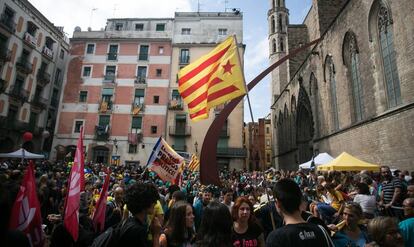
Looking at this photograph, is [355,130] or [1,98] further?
[1,98]

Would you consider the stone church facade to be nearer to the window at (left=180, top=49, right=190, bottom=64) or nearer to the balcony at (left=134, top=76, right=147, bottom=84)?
the window at (left=180, top=49, right=190, bottom=64)

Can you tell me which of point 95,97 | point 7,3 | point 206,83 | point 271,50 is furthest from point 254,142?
point 206,83

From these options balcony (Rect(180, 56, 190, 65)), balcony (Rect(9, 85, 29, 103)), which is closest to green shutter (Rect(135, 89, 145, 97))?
balcony (Rect(180, 56, 190, 65))

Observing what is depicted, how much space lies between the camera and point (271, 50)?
154ft

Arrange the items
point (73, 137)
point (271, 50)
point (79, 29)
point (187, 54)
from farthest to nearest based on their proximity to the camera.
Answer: point (271, 50)
point (79, 29)
point (187, 54)
point (73, 137)

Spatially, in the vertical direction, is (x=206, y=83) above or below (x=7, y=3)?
below

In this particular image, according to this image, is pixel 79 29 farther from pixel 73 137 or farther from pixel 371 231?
pixel 371 231

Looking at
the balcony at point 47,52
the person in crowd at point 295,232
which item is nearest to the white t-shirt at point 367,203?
the person in crowd at point 295,232

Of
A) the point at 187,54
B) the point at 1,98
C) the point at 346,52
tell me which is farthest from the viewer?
the point at 187,54

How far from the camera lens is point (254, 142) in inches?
2648

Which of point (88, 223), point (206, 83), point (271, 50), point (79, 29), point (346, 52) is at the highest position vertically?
point (271, 50)

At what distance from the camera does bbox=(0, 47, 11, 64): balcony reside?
2274 centimetres

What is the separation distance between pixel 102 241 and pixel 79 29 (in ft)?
129

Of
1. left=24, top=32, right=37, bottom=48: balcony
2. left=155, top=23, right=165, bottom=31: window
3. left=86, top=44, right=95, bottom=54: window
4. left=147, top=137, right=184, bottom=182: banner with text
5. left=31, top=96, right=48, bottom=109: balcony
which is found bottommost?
left=147, top=137, right=184, bottom=182: banner with text
